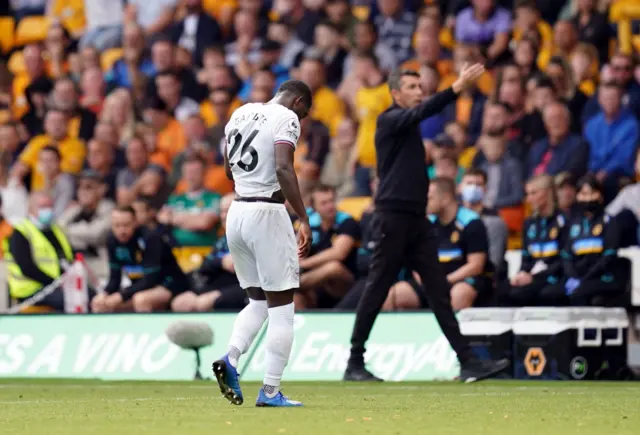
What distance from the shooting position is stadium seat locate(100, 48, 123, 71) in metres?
23.8

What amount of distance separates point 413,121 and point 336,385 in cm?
237

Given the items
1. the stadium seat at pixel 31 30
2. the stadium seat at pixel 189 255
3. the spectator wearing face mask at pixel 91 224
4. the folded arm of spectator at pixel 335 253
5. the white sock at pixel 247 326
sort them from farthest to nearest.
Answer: the stadium seat at pixel 31 30, the spectator wearing face mask at pixel 91 224, the stadium seat at pixel 189 255, the folded arm of spectator at pixel 335 253, the white sock at pixel 247 326

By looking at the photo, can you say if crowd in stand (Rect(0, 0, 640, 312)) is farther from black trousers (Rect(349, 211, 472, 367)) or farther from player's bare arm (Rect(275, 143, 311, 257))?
player's bare arm (Rect(275, 143, 311, 257))

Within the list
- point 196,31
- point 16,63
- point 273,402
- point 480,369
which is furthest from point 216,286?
point 16,63

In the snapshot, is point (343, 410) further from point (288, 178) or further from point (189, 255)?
point (189, 255)

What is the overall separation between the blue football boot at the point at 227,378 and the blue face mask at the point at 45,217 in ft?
31.9

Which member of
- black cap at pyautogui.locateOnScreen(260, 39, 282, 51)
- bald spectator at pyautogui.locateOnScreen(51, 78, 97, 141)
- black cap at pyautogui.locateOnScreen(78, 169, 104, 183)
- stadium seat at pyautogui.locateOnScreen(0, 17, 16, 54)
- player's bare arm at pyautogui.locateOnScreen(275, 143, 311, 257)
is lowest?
black cap at pyautogui.locateOnScreen(78, 169, 104, 183)

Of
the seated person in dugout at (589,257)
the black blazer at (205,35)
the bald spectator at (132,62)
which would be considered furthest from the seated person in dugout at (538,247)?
the bald spectator at (132,62)

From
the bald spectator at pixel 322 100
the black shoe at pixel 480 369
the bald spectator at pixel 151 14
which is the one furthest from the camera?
the bald spectator at pixel 151 14

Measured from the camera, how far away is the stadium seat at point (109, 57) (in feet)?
77.9

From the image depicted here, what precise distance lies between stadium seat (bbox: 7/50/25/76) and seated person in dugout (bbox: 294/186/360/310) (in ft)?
33.7

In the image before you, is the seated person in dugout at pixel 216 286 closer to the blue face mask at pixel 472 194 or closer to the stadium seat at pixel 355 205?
the stadium seat at pixel 355 205

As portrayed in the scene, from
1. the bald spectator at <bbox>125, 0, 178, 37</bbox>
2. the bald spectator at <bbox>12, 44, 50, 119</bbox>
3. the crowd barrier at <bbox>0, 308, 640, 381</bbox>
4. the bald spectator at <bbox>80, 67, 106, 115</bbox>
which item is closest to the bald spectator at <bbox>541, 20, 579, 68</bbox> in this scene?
the crowd barrier at <bbox>0, 308, 640, 381</bbox>

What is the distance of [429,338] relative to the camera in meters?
14.0
